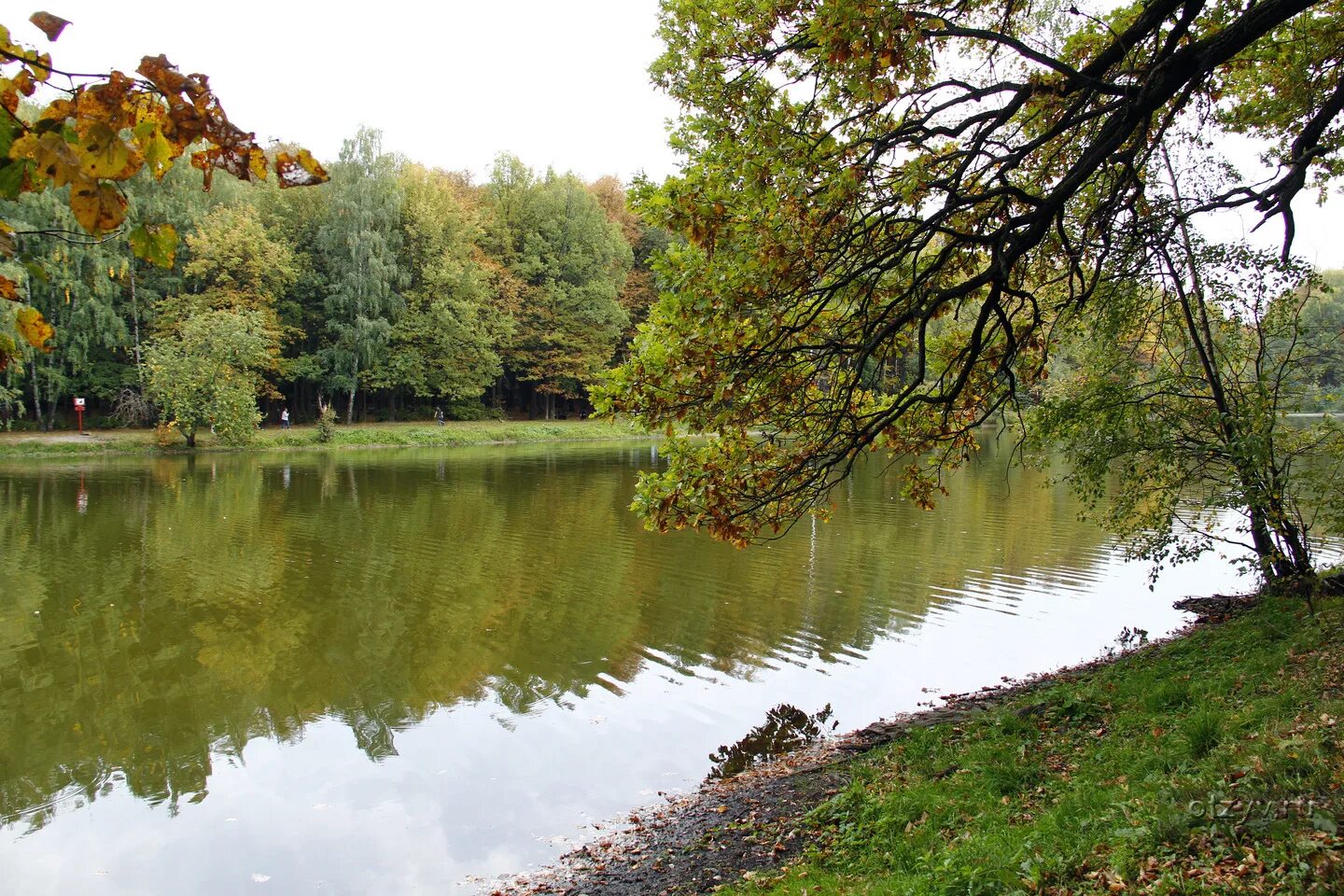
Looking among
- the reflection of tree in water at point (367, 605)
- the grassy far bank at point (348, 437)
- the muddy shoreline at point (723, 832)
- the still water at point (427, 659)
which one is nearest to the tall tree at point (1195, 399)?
the still water at point (427, 659)

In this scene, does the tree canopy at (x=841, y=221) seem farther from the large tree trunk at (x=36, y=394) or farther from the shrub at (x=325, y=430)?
the large tree trunk at (x=36, y=394)

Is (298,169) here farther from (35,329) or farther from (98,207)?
(35,329)

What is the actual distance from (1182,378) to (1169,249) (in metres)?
1.72

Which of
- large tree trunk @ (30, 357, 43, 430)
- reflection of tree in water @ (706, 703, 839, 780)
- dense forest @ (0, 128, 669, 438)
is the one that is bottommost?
reflection of tree in water @ (706, 703, 839, 780)

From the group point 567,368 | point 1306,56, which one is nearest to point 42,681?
point 1306,56

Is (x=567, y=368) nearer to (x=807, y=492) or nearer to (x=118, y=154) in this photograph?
(x=807, y=492)

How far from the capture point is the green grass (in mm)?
3754

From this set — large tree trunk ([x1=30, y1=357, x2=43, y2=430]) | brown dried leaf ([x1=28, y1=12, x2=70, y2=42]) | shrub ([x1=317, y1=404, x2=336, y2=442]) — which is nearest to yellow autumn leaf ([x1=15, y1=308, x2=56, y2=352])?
brown dried leaf ([x1=28, y1=12, x2=70, y2=42])

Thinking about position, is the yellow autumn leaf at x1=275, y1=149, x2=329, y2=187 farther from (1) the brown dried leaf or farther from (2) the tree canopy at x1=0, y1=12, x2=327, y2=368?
(1) the brown dried leaf

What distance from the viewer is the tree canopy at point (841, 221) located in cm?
570

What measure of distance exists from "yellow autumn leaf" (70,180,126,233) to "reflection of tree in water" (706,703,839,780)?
24.5 ft

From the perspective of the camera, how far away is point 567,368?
5584 cm

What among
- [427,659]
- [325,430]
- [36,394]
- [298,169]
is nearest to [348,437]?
[325,430]

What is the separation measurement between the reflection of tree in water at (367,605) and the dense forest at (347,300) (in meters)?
15.3
